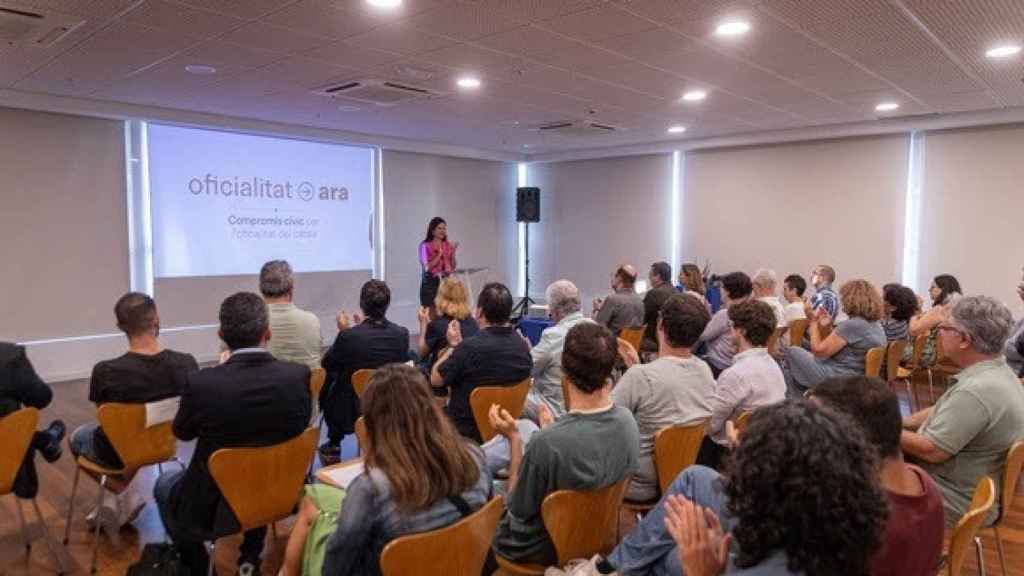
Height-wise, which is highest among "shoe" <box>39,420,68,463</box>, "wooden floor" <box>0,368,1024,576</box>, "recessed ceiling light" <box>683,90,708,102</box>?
"recessed ceiling light" <box>683,90,708,102</box>

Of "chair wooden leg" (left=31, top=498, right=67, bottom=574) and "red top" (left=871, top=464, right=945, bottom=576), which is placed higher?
"red top" (left=871, top=464, right=945, bottom=576)

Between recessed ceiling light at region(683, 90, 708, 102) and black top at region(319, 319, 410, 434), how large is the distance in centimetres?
388

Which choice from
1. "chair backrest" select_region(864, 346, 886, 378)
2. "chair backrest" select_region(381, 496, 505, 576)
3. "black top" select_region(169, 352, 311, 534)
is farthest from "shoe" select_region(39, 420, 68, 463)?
"chair backrest" select_region(864, 346, 886, 378)

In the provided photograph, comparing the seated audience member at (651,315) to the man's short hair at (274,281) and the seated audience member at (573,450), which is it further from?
the seated audience member at (573,450)

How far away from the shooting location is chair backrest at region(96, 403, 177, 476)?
114 inches

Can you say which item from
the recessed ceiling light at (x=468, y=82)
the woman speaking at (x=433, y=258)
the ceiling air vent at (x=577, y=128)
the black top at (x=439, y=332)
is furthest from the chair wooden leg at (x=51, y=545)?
the ceiling air vent at (x=577, y=128)

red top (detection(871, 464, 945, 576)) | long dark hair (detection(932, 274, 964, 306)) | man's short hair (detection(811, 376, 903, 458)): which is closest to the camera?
red top (detection(871, 464, 945, 576))

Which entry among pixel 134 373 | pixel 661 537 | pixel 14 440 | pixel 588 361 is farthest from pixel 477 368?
pixel 14 440

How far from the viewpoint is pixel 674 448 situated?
2.71m

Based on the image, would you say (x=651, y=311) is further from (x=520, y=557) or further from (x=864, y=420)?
(x=864, y=420)

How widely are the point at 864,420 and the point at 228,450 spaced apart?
78.6 inches

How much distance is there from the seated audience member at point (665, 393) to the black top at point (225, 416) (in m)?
1.35

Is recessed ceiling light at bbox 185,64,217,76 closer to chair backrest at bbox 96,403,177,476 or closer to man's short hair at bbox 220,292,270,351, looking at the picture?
chair backrest at bbox 96,403,177,476

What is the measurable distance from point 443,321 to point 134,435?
6.14 feet
